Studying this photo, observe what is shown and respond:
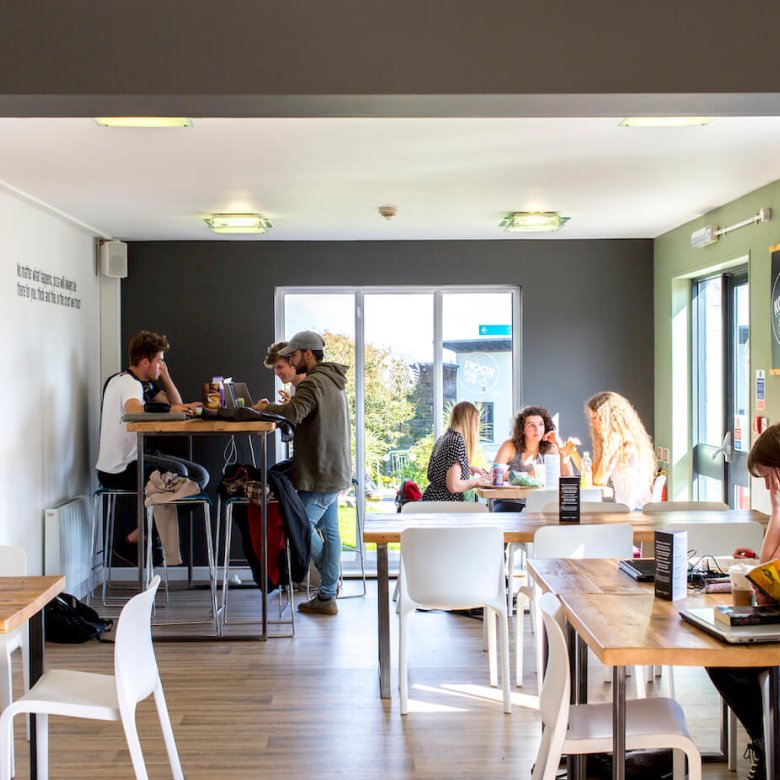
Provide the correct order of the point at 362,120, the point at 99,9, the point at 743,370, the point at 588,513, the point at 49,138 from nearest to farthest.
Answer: the point at 99,9, the point at 362,120, the point at 49,138, the point at 588,513, the point at 743,370

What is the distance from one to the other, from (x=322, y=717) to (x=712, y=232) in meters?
3.90

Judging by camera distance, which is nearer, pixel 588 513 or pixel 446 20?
pixel 446 20

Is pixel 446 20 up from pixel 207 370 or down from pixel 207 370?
up

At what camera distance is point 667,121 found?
4109 mm

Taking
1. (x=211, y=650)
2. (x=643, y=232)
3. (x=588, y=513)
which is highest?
(x=643, y=232)

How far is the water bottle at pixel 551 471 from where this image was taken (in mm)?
6281

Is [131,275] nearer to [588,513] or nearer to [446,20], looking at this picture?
[588,513]

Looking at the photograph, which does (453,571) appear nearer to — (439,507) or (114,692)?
(439,507)

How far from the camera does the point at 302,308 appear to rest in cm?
804

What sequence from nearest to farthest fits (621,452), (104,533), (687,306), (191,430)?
(191,430) → (621,452) → (687,306) → (104,533)

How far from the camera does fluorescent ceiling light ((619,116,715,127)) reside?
407cm

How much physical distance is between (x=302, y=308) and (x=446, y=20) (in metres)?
5.27

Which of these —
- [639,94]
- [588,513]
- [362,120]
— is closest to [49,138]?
[362,120]

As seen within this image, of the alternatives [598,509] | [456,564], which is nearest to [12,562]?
[456,564]
